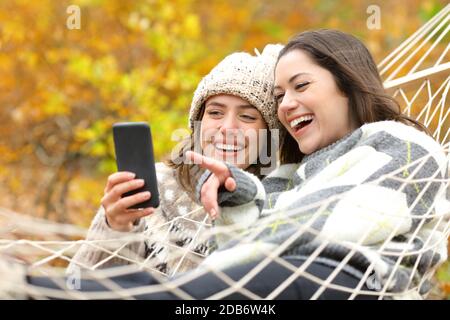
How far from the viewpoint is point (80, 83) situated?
349 centimetres

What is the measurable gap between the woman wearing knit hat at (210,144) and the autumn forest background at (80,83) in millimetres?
1350

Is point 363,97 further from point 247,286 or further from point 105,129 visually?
point 105,129

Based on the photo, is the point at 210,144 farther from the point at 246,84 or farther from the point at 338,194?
the point at 338,194

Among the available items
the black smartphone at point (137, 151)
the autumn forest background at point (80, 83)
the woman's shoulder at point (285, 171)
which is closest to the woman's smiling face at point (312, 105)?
the woman's shoulder at point (285, 171)

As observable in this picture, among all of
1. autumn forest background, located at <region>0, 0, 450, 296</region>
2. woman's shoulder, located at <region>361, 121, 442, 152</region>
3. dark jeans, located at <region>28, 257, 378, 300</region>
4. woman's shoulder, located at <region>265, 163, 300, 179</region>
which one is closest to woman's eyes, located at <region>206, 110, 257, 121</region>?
woman's shoulder, located at <region>265, 163, 300, 179</region>


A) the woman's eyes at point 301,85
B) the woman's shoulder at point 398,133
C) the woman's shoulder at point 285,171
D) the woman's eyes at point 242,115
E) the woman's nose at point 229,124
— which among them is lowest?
the woman's shoulder at point 285,171

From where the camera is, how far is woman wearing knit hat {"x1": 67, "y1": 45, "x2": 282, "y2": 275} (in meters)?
1.42

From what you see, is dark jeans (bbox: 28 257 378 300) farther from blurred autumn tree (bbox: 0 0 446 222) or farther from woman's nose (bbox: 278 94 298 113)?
blurred autumn tree (bbox: 0 0 446 222)

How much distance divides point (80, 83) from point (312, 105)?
7.74 ft

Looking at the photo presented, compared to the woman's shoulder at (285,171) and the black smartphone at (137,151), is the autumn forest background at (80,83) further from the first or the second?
the black smartphone at (137,151)

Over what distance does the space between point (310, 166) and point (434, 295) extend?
950mm

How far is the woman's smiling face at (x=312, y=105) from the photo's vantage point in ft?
4.34

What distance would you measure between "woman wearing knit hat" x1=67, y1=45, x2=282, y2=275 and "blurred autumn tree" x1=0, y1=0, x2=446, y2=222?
54.2 inches

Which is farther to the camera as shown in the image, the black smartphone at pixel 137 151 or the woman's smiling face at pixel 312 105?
the woman's smiling face at pixel 312 105
